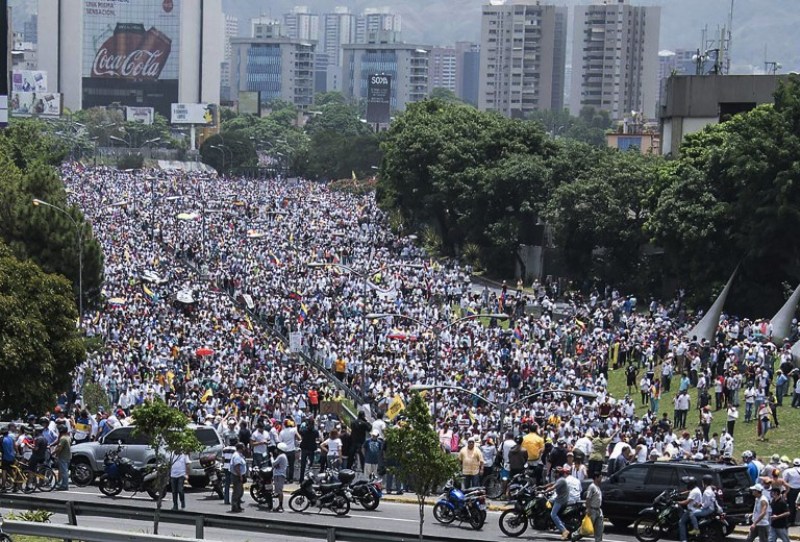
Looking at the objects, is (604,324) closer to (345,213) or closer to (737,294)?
(737,294)

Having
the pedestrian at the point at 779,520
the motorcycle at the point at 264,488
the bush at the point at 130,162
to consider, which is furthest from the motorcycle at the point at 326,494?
the bush at the point at 130,162

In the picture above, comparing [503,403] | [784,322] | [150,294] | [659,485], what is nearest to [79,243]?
[150,294]

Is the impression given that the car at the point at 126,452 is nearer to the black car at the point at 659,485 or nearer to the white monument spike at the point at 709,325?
the black car at the point at 659,485

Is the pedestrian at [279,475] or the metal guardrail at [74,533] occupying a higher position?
the metal guardrail at [74,533]

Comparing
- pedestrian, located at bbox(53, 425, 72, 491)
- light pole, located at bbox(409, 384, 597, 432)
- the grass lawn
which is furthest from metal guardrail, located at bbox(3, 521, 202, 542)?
the grass lawn

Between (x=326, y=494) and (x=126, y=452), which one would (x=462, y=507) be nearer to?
(x=326, y=494)

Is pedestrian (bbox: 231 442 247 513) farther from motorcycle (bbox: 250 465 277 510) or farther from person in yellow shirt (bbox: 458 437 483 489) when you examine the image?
person in yellow shirt (bbox: 458 437 483 489)

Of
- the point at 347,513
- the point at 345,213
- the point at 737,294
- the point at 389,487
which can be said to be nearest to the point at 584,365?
the point at 737,294
